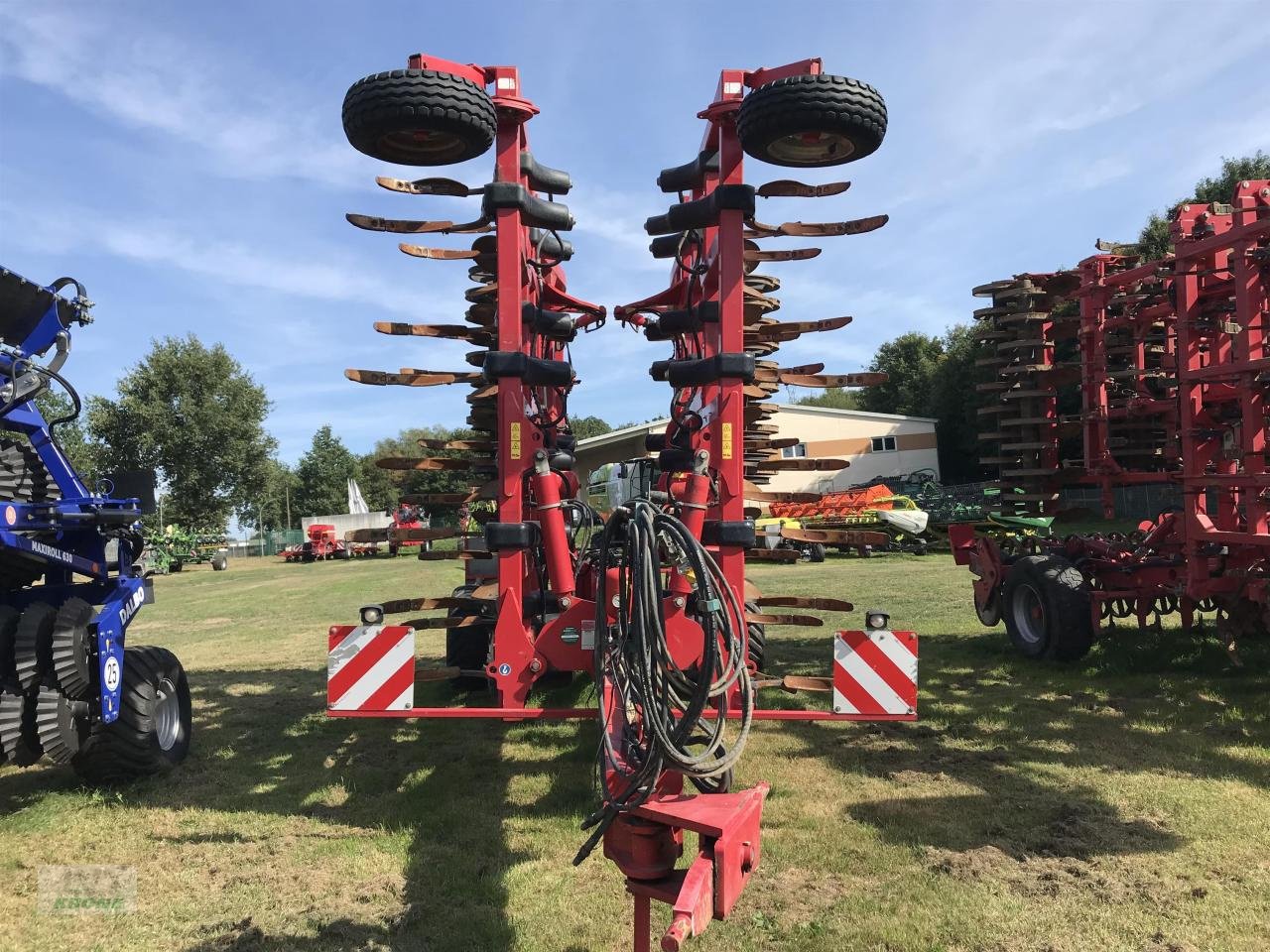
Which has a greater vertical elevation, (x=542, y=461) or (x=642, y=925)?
(x=542, y=461)

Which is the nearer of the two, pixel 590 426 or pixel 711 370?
pixel 711 370

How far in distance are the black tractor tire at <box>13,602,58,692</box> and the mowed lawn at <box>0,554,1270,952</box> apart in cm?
81

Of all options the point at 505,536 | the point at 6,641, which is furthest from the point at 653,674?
the point at 6,641

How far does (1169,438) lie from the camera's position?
7.87 meters

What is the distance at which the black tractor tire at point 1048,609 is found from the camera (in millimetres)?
7105

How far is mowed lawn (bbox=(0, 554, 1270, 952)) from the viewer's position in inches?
125

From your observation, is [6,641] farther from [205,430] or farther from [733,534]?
[205,430]

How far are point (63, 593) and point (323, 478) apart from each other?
62.3 metres

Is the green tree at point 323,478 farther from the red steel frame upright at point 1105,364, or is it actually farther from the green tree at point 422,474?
the red steel frame upright at point 1105,364

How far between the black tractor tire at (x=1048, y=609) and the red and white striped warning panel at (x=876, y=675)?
376 centimetres

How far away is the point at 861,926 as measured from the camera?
10.2 feet

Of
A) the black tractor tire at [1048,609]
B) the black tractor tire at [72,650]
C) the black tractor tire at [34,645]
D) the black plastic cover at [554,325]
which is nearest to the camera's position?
the black tractor tire at [34,645]

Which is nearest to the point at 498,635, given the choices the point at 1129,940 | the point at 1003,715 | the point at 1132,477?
the point at 1129,940

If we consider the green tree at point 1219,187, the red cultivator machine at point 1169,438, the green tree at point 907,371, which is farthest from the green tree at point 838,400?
the red cultivator machine at point 1169,438
